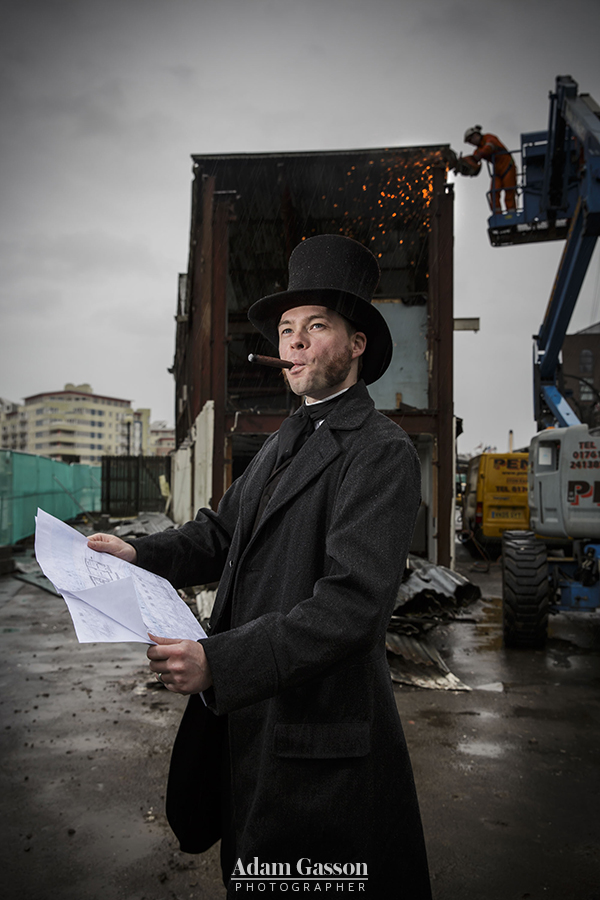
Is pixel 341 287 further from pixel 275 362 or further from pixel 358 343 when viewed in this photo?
pixel 275 362

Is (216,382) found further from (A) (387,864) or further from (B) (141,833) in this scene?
(A) (387,864)

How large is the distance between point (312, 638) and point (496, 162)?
10.4m

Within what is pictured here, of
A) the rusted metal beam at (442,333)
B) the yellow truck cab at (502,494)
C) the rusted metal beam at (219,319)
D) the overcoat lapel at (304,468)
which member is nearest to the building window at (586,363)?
the yellow truck cab at (502,494)

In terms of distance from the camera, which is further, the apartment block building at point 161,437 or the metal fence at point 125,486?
the apartment block building at point 161,437

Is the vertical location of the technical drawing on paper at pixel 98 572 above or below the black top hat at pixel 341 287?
below

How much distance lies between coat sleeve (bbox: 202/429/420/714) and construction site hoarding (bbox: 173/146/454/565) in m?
7.25

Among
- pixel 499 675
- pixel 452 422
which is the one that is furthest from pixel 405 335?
pixel 499 675

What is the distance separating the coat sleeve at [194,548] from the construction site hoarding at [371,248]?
6.70 metres

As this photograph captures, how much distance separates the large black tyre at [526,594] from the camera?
6652 mm

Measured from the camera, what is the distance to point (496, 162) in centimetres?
976

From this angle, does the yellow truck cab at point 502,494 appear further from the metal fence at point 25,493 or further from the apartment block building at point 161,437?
the apartment block building at point 161,437

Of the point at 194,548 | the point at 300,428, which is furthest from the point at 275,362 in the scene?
the point at 194,548

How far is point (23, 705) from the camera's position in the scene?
505 centimetres

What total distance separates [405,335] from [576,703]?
22.9 feet
